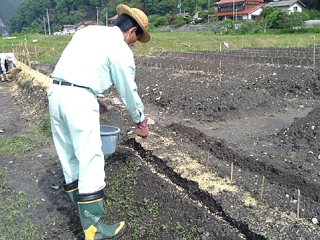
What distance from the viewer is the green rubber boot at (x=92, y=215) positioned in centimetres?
251

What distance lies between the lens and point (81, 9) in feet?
284

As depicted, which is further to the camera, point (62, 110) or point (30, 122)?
point (30, 122)

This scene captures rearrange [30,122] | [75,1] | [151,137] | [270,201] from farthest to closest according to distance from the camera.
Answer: [75,1], [30,122], [151,137], [270,201]

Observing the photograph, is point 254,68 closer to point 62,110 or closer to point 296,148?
point 296,148

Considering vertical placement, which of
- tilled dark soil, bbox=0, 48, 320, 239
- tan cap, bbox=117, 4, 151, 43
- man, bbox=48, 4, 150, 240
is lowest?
tilled dark soil, bbox=0, 48, 320, 239

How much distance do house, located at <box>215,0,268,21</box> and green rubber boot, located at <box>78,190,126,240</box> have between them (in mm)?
51961

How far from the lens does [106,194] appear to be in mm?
3664

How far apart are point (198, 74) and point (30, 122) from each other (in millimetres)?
4519

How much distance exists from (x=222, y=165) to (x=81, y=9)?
89.4m

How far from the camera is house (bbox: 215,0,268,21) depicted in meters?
50.8

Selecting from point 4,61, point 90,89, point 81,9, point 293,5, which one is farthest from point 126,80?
point 81,9

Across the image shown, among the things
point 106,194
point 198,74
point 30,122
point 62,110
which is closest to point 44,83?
point 30,122

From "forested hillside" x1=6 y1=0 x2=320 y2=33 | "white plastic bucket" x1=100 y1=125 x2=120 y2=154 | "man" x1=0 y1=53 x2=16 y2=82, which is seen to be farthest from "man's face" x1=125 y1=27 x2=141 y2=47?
"forested hillside" x1=6 y1=0 x2=320 y2=33

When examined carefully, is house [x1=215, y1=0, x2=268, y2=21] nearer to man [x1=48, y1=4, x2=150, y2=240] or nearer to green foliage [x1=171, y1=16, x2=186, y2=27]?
green foliage [x1=171, y1=16, x2=186, y2=27]
